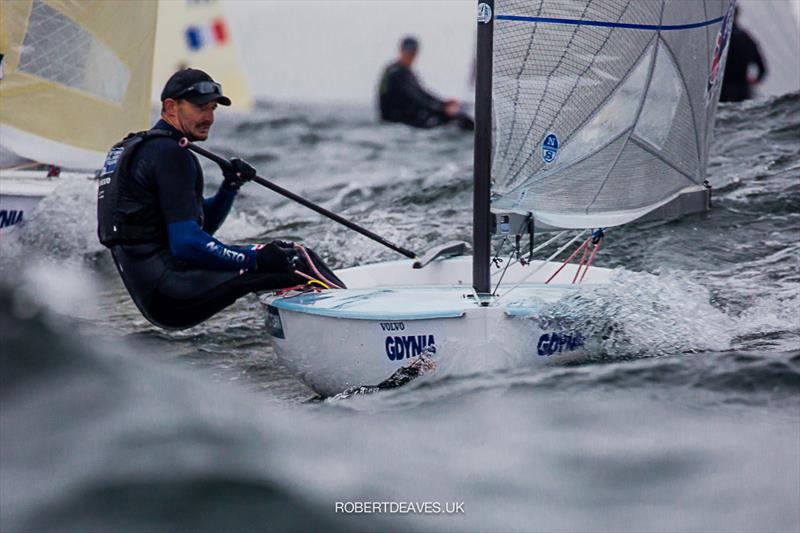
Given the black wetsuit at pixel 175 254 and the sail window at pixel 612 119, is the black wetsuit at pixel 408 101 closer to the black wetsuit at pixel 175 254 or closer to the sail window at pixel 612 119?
the sail window at pixel 612 119

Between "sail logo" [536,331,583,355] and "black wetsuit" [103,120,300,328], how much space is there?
0.91 metres

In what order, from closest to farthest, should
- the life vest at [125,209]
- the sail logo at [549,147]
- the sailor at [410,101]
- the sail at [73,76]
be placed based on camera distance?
the life vest at [125,209] < the sail logo at [549,147] < the sail at [73,76] < the sailor at [410,101]

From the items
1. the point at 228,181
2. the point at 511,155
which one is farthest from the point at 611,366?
the point at 228,181

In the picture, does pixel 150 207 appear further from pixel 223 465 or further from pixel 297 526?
pixel 297 526

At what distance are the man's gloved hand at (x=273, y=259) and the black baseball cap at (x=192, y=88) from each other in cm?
52

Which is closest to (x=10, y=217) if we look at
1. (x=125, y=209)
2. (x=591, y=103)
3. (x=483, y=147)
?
(x=125, y=209)

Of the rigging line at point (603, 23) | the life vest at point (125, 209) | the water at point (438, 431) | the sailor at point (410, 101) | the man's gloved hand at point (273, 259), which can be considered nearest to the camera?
the water at point (438, 431)

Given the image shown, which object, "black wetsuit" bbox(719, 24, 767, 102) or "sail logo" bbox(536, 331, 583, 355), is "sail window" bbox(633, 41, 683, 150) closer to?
"sail logo" bbox(536, 331, 583, 355)

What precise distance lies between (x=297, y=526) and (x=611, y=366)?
1530 millimetres

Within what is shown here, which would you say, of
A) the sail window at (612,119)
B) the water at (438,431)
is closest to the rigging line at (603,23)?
the sail window at (612,119)

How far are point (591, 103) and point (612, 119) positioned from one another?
0.40ft

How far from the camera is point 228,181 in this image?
4238 mm

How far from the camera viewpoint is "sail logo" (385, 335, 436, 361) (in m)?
3.73

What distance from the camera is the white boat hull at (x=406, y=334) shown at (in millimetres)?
3723
